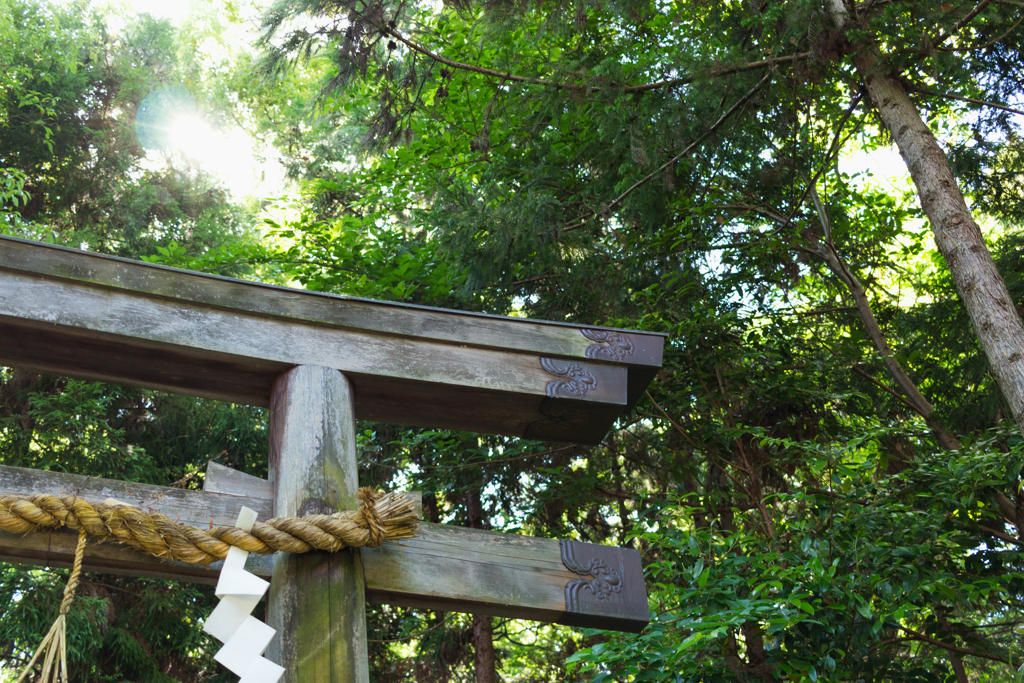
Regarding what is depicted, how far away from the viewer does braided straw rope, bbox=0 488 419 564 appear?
1469 millimetres

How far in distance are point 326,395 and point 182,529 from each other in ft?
1.64

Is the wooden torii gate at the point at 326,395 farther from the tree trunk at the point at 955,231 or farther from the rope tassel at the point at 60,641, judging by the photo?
the tree trunk at the point at 955,231

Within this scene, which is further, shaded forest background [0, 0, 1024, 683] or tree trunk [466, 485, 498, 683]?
tree trunk [466, 485, 498, 683]

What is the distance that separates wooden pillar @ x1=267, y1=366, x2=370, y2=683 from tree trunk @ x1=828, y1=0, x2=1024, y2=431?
103 inches

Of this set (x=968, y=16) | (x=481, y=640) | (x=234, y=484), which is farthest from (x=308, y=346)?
(x=481, y=640)

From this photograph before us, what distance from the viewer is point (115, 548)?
61.6 inches

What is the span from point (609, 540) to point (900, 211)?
4379 millimetres

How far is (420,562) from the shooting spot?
5.84ft

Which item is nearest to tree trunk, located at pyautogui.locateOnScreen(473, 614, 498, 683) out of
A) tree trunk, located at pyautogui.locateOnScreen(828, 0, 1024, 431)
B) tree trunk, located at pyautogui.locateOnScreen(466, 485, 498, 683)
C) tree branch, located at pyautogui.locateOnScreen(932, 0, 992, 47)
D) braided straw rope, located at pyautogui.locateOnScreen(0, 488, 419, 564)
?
tree trunk, located at pyautogui.locateOnScreen(466, 485, 498, 683)

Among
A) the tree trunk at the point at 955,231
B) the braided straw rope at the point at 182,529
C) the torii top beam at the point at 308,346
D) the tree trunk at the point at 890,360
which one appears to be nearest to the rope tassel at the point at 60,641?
the braided straw rope at the point at 182,529

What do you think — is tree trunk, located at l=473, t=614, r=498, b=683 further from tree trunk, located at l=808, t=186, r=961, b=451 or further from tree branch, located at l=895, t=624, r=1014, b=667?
tree trunk, located at l=808, t=186, r=961, b=451

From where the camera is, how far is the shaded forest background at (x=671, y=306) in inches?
120

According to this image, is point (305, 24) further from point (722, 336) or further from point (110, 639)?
point (110, 639)

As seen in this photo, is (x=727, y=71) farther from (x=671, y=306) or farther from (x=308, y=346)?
(x=308, y=346)
